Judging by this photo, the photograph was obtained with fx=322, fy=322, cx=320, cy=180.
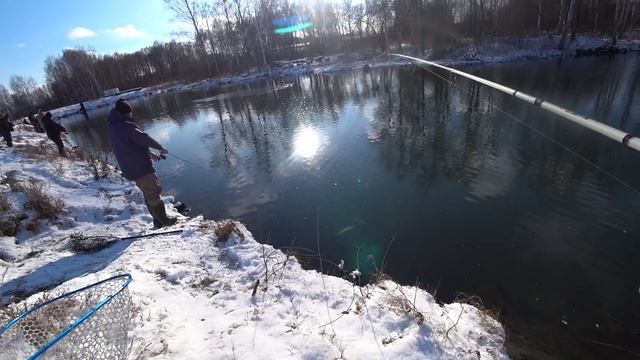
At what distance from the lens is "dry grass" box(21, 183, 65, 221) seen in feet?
22.6

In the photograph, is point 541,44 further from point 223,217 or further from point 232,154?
point 223,217

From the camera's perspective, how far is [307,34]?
245 feet

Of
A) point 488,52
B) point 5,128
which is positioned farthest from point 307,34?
point 5,128

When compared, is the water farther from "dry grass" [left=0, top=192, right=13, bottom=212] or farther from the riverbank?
the riverbank

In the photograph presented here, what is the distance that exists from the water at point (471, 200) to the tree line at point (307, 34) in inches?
1149

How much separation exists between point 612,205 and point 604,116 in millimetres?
6791

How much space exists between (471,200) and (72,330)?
7.53 m

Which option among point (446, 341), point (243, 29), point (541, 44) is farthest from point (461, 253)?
point (243, 29)

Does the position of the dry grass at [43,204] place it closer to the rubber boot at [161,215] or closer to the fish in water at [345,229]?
the rubber boot at [161,215]

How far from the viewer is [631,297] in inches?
186

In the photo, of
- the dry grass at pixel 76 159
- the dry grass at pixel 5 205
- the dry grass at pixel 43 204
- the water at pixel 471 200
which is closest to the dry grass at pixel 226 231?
the water at pixel 471 200

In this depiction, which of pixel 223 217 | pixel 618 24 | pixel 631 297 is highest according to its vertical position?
pixel 618 24

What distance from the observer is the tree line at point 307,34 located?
1511 inches

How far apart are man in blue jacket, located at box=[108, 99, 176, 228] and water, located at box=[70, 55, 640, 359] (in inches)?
94.6
